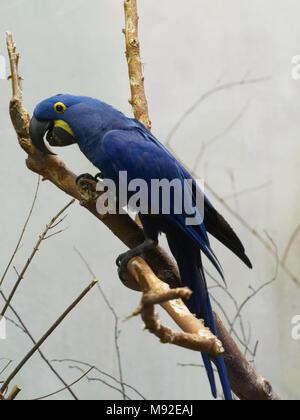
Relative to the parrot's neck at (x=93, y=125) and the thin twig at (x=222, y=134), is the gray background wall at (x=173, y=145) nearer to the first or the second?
the thin twig at (x=222, y=134)

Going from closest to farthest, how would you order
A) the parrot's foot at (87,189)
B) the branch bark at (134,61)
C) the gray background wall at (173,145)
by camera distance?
the parrot's foot at (87,189)
the branch bark at (134,61)
the gray background wall at (173,145)

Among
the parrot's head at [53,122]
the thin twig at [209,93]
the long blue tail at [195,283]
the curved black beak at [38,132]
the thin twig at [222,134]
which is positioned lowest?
the long blue tail at [195,283]

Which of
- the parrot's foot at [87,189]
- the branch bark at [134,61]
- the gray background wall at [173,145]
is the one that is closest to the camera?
the parrot's foot at [87,189]

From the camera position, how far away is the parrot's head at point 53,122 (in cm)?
81

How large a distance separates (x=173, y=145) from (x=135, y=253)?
833 millimetres

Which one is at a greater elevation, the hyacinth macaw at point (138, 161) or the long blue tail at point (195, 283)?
the hyacinth macaw at point (138, 161)

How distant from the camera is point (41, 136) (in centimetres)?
81

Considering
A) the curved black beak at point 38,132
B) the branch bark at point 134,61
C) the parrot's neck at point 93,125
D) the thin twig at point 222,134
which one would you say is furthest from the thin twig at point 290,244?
the curved black beak at point 38,132

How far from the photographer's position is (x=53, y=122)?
0.84m

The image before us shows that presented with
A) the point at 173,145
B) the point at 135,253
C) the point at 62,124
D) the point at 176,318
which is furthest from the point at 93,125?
the point at 173,145

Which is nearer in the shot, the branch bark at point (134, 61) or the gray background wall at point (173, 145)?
the branch bark at point (134, 61)

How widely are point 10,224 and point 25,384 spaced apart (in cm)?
52

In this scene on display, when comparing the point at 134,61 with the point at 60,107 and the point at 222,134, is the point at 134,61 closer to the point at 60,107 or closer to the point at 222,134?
the point at 60,107
